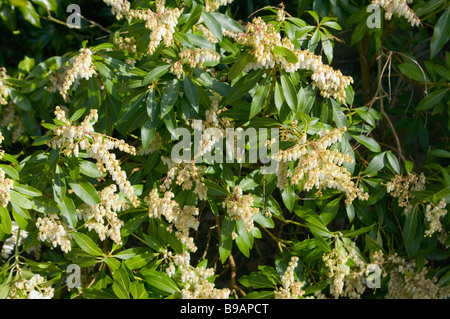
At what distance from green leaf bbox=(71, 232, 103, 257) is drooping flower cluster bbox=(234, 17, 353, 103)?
1025 millimetres

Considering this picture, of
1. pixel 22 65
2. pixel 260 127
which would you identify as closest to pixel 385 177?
pixel 260 127

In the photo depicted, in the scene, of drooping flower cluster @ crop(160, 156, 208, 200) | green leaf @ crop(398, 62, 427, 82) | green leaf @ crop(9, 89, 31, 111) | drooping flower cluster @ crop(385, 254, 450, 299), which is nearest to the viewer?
drooping flower cluster @ crop(160, 156, 208, 200)

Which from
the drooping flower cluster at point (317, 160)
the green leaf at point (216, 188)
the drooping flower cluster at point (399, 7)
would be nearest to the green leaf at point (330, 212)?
the drooping flower cluster at point (317, 160)

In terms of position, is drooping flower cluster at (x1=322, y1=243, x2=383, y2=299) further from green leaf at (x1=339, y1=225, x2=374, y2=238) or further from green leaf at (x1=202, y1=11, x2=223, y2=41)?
green leaf at (x1=202, y1=11, x2=223, y2=41)

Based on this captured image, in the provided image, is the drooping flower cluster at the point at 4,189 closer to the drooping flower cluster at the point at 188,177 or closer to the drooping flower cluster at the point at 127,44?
the drooping flower cluster at the point at 188,177

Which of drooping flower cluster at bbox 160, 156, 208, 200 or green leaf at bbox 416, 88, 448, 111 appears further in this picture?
green leaf at bbox 416, 88, 448, 111

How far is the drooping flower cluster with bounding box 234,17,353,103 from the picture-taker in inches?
82.2

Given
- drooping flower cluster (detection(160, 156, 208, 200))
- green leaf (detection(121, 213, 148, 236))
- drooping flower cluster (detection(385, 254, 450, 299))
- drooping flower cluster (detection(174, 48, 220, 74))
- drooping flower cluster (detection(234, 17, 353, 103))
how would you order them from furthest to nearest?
drooping flower cluster (detection(385, 254, 450, 299)), green leaf (detection(121, 213, 148, 236)), drooping flower cluster (detection(160, 156, 208, 200)), drooping flower cluster (detection(174, 48, 220, 74)), drooping flower cluster (detection(234, 17, 353, 103))

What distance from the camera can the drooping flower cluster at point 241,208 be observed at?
2.28 m

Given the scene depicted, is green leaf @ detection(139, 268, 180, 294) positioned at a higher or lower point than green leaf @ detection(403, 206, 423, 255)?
lower

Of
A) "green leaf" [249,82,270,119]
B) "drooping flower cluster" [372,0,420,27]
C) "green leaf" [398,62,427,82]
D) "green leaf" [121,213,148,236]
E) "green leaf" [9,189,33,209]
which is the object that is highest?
"drooping flower cluster" [372,0,420,27]

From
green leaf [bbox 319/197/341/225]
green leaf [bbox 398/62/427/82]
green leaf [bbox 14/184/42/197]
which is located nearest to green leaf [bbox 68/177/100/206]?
green leaf [bbox 14/184/42/197]

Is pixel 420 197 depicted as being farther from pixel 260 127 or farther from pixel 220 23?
pixel 220 23

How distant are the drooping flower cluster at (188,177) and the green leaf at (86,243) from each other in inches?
16.3
